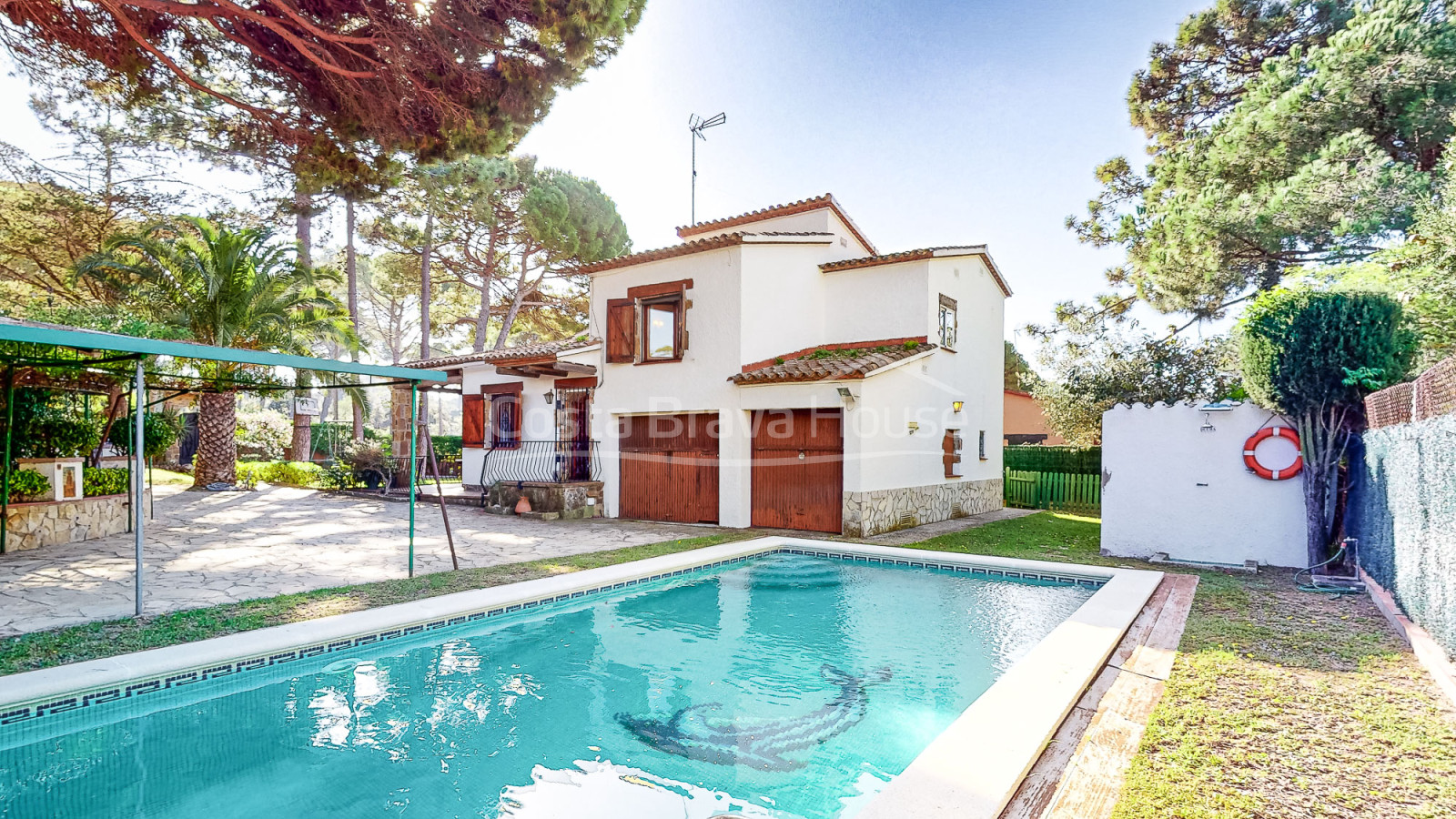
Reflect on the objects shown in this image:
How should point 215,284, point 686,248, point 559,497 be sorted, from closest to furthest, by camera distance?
point 686,248
point 559,497
point 215,284

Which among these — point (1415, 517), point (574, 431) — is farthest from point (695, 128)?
point (1415, 517)

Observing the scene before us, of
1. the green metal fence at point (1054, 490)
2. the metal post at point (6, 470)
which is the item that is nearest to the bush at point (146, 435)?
the metal post at point (6, 470)

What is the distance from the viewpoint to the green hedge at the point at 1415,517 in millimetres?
4996

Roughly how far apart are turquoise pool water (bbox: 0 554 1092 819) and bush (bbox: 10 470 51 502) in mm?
8418

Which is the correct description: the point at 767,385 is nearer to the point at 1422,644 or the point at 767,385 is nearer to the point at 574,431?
the point at 574,431

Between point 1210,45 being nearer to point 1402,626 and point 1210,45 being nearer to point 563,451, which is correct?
point 1402,626

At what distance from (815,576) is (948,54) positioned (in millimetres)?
11660

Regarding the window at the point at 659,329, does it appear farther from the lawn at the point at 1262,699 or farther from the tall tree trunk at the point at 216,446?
the tall tree trunk at the point at 216,446

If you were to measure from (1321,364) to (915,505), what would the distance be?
7.56 meters

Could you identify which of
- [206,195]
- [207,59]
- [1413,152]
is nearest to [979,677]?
[207,59]

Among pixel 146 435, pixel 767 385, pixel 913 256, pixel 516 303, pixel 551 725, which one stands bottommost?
pixel 551 725

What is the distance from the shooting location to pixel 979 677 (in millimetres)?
5977

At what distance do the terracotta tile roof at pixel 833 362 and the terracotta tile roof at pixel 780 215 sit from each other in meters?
3.37

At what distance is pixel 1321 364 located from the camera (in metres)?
8.58
